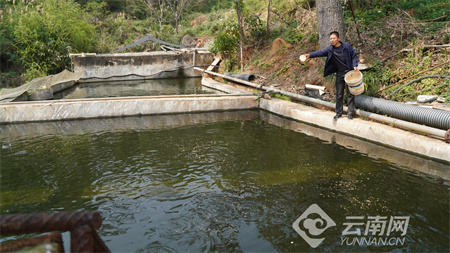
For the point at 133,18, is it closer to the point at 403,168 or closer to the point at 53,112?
the point at 53,112

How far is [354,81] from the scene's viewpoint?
711cm

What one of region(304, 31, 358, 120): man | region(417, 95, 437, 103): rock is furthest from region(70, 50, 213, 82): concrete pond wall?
region(417, 95, 437, 103): rock

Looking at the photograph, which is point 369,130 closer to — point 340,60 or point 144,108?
point 340,60

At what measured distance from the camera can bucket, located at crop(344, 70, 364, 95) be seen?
7090 mm

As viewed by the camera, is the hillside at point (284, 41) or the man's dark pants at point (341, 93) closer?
the man's dark pants at point (341, 93)

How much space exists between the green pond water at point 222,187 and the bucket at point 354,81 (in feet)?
3.44

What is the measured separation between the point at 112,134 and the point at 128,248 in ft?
16.3

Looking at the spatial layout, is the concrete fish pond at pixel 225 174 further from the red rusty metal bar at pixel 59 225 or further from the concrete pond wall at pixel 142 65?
the concrete pond wall at pixel 142 65

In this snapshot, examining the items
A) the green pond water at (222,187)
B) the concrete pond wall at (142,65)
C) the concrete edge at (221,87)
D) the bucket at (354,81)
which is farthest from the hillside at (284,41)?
the green pond water at (222,187)

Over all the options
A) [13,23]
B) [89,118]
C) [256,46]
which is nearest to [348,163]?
[89,118]

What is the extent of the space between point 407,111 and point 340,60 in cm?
171

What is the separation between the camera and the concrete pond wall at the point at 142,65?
1881cm

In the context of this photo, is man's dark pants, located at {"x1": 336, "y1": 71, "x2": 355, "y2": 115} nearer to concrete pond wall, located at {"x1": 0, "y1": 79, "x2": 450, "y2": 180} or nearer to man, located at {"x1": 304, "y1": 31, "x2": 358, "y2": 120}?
man, located at {"x1": 304, "y1": 31, "x2": 358, "y2": 120}

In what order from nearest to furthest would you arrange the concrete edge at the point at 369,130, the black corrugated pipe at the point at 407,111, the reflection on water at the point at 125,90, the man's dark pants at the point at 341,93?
the concrete edge at the point at 369,130 → the black corrugated pipe at the point at 407,111 → the man's dark pants at the point at 341,93 → the reflection on water at the point at 125,90
